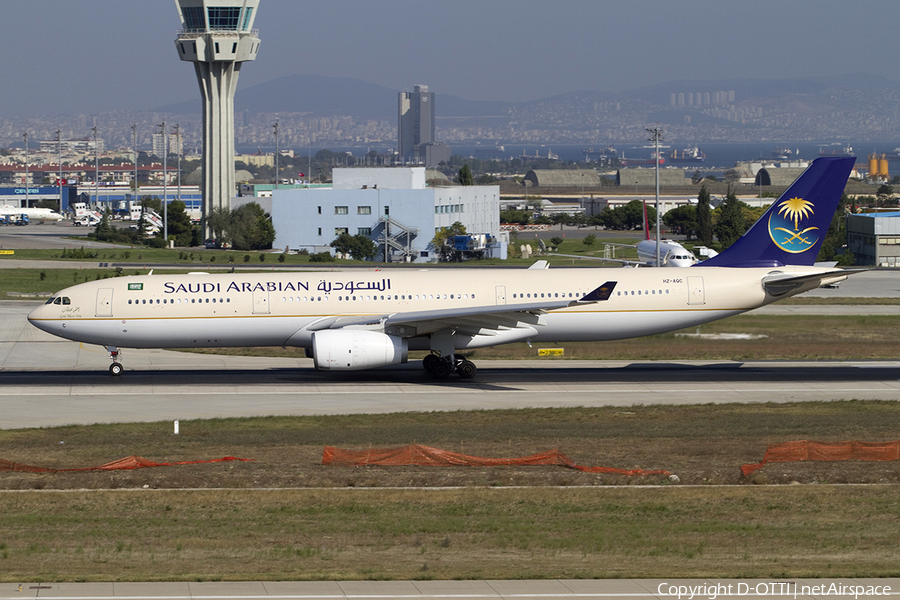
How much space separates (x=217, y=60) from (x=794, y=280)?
4340 inches

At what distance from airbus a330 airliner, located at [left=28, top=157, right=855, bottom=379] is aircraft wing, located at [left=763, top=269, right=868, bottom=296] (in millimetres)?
56

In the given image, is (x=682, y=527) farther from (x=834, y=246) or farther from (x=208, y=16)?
(x=208, y=16)

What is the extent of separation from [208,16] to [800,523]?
421ft

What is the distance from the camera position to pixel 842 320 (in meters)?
55.2

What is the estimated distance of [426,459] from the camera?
964 inches

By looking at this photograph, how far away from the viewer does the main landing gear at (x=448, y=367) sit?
3875 centimetres

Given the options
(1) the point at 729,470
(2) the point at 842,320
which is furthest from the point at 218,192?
(1) the point at 729,470

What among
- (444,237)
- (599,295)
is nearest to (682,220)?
(444,237)

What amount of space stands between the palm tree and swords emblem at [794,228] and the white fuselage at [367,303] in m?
1.39

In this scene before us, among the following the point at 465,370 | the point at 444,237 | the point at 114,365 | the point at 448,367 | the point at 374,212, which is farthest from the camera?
the point at 374,212

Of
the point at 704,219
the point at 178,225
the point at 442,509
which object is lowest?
the point at 442,509

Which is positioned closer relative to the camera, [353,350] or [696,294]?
[353,350]

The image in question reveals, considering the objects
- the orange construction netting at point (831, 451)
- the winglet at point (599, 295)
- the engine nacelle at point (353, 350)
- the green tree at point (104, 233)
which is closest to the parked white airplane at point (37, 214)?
the green tree at point (104, 233)

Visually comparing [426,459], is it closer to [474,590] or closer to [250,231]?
[474,590]
